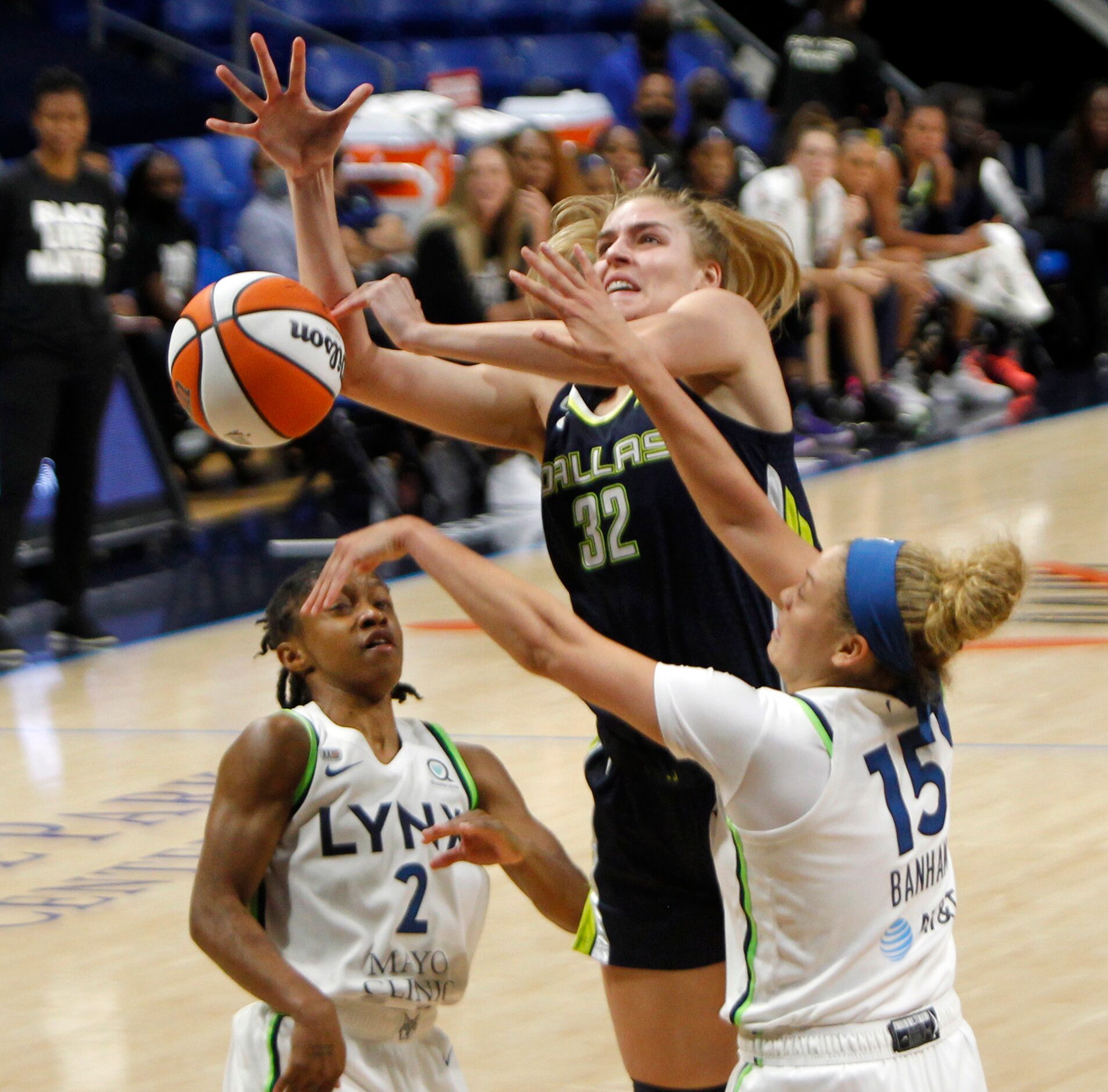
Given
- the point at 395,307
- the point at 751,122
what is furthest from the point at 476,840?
the point at 751,122

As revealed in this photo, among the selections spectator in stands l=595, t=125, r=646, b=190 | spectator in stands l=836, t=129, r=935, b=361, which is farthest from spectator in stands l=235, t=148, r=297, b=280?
spectator in stands l=836, t=129, r=935, b=361

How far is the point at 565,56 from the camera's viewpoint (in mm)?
16812

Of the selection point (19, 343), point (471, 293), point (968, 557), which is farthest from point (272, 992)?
point (471, 293)

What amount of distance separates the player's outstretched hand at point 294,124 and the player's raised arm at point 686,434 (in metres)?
0.61

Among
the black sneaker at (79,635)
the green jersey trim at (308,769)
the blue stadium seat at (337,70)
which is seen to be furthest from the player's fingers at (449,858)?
the blue stadium seat at (337,70)

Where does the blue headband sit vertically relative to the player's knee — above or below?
above

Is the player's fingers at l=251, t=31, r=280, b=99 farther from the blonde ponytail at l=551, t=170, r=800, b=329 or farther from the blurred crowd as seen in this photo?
the blurred crowd

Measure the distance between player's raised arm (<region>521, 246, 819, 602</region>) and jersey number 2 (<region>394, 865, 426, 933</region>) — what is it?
682mm

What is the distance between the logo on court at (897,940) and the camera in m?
2.49

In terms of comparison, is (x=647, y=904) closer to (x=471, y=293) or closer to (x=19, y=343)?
(x=19, y=343)

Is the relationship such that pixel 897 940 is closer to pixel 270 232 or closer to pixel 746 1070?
pixel 746 1070

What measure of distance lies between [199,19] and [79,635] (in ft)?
30.4

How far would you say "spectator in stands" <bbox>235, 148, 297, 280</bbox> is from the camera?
33.7ft

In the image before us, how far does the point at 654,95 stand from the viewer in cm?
1238
